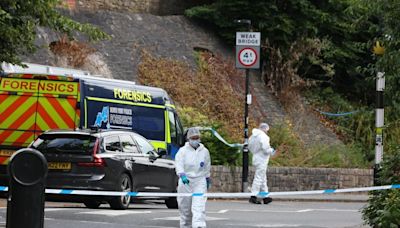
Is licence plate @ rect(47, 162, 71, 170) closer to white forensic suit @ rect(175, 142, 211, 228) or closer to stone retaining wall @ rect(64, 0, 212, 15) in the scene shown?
white forensic suit @ rect(175, 142, 211, 228)

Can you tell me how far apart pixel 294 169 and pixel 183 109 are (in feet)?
12.8

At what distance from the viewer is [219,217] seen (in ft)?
58.6

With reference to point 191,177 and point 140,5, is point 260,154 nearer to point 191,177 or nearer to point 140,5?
point 191,177

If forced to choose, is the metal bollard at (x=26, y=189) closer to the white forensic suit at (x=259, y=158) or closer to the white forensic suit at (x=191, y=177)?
the white forensic suit at (x=191, y=177)

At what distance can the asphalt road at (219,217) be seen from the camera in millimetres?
15703

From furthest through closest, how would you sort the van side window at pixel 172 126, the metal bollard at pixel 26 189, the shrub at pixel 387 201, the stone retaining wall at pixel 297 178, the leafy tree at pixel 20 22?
the stone retaining wall at pixel 297 178
the van side window at pixel 172 126
the leafy tree at pixel 20 22
the shrub at pixel 387 201
the metal bollard at pixel 26 189

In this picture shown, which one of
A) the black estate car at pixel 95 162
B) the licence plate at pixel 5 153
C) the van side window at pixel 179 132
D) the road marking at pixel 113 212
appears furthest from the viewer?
the van side window at pixel 179 132

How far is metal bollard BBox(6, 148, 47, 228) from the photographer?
24.3 feet

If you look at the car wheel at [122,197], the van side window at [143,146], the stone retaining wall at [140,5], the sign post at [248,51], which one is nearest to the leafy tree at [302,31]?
the stone retaining wall at [140,5]

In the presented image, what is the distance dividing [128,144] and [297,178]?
9304 millimetres

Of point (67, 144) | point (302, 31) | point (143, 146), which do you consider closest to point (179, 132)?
point (143, 146)

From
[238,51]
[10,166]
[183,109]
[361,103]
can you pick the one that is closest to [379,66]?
[10,166]

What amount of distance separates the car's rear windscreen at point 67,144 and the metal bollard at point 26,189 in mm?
10822

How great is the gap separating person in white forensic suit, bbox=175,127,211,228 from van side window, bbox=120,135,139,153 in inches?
186
